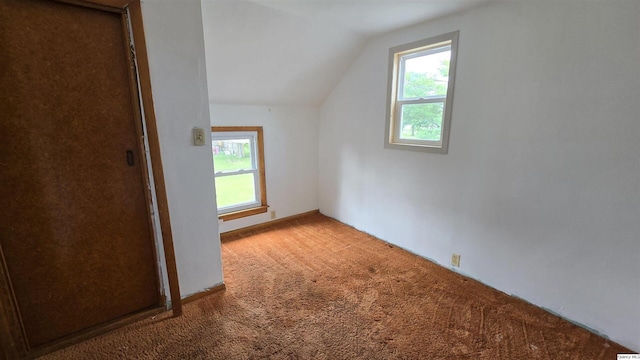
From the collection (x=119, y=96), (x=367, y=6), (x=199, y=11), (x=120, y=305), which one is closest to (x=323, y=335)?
(x=120, y=305)

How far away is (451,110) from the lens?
7.22 feet

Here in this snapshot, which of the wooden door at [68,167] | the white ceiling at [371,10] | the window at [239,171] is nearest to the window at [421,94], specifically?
the white ceiling at [371,10]

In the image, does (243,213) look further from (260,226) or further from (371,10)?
(371,10)

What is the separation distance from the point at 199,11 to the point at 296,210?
2525 mm

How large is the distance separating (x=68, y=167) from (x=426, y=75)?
8.65ft

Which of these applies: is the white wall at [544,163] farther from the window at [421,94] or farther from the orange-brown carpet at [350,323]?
the orange-brown carpet at [350,323]

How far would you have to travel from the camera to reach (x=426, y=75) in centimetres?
242

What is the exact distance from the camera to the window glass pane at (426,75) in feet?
7.50

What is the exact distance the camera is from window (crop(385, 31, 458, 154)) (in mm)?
2236

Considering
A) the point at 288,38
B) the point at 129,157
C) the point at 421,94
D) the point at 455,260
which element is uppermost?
the point at 288,38

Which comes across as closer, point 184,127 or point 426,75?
point 184,127

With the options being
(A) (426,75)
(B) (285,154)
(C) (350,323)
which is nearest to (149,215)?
(C) (350,323)

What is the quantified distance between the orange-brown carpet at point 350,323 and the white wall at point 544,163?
25cm

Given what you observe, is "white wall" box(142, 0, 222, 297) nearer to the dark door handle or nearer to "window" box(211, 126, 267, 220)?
the dark door handle
